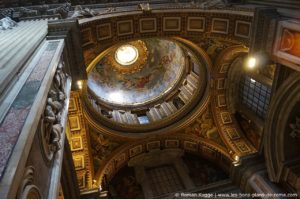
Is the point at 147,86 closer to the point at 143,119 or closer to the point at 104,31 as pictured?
the point at 143,119

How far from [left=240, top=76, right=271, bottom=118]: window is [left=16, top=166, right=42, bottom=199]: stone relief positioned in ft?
30.1

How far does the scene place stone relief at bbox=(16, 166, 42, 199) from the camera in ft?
10.5

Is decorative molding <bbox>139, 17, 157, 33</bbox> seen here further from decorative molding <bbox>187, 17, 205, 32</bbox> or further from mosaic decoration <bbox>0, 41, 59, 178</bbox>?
mosaic decoration <bbox>0, 41, 59, 178</bbox>

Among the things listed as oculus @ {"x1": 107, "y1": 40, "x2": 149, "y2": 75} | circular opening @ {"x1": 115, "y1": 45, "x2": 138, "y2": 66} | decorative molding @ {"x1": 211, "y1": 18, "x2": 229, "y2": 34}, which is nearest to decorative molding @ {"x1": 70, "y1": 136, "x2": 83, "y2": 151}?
decorative molding @ {"x1": 211, "y1": 18, "x2": 229, "y2": 34}

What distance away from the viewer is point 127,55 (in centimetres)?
1881

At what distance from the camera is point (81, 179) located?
37.7ft

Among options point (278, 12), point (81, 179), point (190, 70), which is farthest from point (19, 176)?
point (190, 70)

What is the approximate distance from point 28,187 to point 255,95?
32.5 feet

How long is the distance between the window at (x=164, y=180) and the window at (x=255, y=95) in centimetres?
409

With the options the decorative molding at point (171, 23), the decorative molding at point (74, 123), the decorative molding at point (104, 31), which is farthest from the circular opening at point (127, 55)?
the decorative molding at point (104, 31)

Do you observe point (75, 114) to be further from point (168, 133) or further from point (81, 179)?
point (168, 133)

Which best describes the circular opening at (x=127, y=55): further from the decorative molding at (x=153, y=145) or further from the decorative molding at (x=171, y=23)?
the decorative molding at (x=171, y=23)

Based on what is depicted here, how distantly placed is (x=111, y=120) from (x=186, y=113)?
10.7 feet

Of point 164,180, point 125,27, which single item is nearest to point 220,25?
point 125,27
